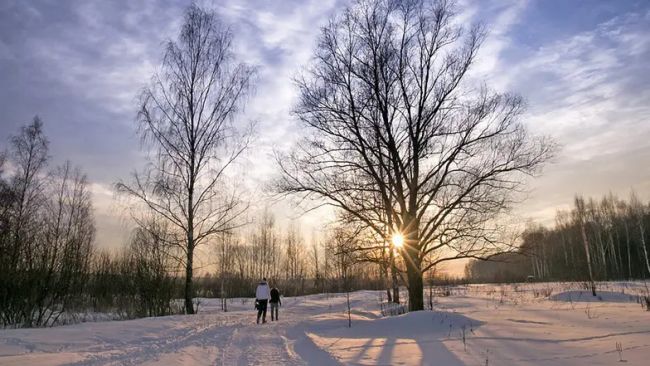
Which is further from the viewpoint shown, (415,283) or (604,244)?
(604,244)

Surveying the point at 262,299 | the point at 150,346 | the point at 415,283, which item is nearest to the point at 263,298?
the point at 262,299

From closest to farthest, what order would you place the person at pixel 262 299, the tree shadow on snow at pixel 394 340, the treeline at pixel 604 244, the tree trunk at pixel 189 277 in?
1. the tree shadow on snow at pixel 394 340
2. the person at pixel 262 299
3. the tree trunk at pixel 189 277
4. the treeline at pixel 604 244

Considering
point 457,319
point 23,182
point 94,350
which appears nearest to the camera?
point 94,350

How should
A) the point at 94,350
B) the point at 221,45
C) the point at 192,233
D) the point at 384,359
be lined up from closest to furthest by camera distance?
the point at 384,359 < the point at 94,350 < the point at 192,233 < the point at 221,45

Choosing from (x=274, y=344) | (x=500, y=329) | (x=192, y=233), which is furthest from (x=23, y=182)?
(x=500, y=329)

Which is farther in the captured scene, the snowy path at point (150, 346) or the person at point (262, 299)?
the person at point (262, 299)

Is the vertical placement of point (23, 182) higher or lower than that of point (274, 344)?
higher

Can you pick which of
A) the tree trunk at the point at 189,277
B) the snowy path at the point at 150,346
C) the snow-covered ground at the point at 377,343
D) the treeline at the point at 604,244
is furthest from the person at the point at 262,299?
the treeline at the point at 604,244

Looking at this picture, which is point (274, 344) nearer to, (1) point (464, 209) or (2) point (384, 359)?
(2) point (384, 359)

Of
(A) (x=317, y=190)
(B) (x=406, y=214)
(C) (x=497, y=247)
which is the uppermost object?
(A) (x=317, y=190)

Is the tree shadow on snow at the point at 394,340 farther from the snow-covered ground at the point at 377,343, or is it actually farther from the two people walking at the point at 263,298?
the two people walking at the point at 263,298

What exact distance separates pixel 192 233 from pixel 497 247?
44.3ft

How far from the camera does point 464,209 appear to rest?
1510cm

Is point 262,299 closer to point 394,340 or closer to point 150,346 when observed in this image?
point 150,346
